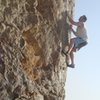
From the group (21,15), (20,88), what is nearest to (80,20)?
(21,15)

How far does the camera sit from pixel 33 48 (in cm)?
1366

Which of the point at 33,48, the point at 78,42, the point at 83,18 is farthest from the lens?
the point at 78,42

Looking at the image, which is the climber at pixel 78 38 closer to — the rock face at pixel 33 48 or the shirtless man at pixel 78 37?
the shirtless man at pixel 78 37

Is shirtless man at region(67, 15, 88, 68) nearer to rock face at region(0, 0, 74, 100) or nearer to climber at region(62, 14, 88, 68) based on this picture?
climber at region(62, 14, 88, 68)

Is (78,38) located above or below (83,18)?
below

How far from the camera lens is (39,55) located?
13.8 m

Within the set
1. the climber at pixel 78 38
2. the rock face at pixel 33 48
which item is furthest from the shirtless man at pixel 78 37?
the rock face at pixel 33 48

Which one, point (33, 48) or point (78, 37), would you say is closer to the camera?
point (33, 48)

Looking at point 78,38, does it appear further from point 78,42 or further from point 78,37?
point 78,42

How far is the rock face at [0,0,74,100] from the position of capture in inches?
470

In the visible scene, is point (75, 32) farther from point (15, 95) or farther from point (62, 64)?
point (15, 95)

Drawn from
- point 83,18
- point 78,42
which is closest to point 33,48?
point 78,42

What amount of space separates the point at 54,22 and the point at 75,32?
125 centimetres

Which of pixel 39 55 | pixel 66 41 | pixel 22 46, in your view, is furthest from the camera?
pixel 66 41
